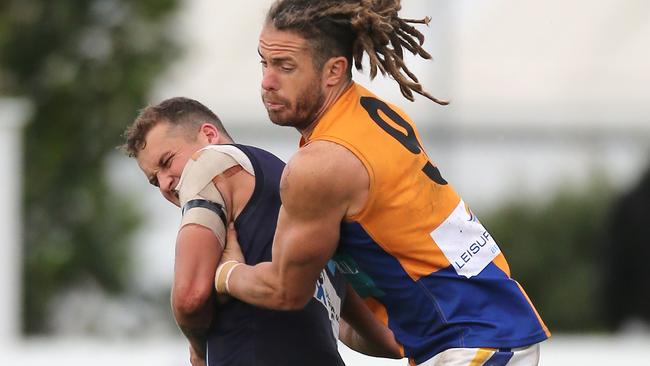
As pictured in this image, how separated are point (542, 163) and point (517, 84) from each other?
2.80 meters

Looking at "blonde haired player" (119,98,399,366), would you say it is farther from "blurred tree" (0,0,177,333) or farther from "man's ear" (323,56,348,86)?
"blurred tree" (0,0,177,333)

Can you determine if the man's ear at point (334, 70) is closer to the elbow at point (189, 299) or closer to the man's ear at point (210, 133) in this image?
the man's ear at point (210, 133)

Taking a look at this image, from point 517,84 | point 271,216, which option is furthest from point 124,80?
point 271,216

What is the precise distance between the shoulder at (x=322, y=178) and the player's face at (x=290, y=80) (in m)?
0.17

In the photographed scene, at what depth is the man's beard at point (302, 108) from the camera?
411 centimetres

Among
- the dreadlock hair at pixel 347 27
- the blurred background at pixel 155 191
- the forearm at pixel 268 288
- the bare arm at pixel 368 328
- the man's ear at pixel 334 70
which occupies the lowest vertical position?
the blurred background at pixel 155 191

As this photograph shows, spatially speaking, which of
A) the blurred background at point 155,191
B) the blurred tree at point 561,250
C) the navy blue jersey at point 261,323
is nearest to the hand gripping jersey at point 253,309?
the navy blue jersey at point 261,323

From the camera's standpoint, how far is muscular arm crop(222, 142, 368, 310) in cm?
395

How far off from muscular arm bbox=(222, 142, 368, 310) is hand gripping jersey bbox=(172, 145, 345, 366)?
0.63 ft

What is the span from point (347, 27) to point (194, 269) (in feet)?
2.61

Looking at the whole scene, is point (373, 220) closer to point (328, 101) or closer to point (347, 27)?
point (328, 101)

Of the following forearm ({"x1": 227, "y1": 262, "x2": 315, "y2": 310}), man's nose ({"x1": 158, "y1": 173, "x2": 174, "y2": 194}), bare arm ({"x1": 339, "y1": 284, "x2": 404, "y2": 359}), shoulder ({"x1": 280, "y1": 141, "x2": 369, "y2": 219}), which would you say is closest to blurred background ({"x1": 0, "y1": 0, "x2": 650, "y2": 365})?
bare arm ({"x1": 339, "y1": 284, "x2": 404, "y2": 359})

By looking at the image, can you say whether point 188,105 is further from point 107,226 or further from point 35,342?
point 107,226

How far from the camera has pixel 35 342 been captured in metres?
10.1
